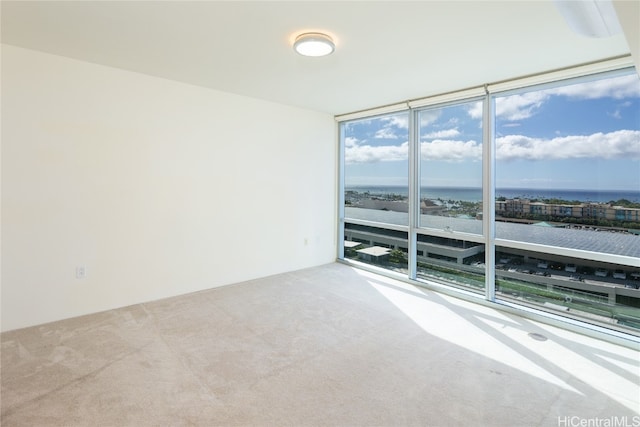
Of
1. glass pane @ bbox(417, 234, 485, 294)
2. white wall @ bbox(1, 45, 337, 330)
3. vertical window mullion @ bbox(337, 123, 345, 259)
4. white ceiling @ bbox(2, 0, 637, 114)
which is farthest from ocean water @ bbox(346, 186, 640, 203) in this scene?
white wall @ bbox(1, 45, 337, 330)

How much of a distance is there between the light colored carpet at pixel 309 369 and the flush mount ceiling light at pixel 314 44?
2.34 meters

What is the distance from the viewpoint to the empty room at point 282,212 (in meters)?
2.01

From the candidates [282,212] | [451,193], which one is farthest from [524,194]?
[282,212]

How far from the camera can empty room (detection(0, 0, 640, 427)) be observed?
2.01 m

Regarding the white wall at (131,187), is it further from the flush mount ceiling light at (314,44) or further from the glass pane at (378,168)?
the flush mount ceiling light at (314,44)

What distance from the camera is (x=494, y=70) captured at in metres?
3.02

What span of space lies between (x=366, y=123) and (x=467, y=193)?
1934mm

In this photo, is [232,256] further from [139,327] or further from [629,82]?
[629,82]

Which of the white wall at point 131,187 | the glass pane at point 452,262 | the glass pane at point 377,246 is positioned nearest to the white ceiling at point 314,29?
the white wall at point 131,187

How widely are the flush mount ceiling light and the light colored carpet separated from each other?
2.34 meters

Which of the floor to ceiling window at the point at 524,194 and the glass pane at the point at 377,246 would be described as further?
the glass pane at the point at 377,246

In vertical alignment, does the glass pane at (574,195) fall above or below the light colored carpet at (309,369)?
above

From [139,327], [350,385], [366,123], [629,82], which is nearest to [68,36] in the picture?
[139,327]

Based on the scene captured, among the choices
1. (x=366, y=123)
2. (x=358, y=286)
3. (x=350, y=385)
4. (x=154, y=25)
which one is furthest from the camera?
(x=366, y=123)
